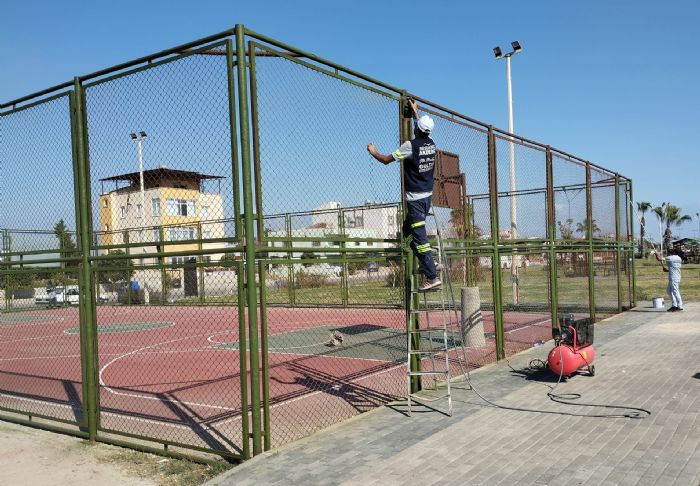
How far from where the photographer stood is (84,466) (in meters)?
6.03

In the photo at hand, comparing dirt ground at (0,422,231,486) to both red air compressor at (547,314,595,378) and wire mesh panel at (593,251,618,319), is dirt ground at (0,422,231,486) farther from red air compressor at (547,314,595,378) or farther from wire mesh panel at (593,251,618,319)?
wire mesh panel at (593,251,618,319)

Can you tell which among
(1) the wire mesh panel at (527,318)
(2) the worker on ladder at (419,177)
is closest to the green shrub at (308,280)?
(1) the wire mesh panel at (527,318)

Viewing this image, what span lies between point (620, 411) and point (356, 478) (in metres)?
3.64

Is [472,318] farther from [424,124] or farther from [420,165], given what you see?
[424,124]

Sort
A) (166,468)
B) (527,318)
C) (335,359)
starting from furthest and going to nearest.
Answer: (527,318)
(335,359)
(166,468)

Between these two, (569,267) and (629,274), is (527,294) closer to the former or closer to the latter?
(569,267)

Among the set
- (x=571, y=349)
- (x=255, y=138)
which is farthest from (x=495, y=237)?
(x=255, y=138)

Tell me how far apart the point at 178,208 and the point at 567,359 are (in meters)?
5.85

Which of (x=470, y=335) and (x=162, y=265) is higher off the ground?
(x=162, y=265)

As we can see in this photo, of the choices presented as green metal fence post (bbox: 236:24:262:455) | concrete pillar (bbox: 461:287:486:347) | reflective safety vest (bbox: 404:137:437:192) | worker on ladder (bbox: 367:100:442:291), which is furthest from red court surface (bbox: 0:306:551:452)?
reflective safety vest (bbox: 404:137:437:192)

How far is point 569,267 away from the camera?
70.0 ft

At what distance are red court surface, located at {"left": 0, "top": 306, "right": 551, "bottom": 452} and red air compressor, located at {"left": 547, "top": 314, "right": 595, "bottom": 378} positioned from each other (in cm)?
138

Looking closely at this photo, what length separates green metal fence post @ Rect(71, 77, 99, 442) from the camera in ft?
22.7

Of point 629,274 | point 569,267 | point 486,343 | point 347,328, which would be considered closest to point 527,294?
point 569,267
